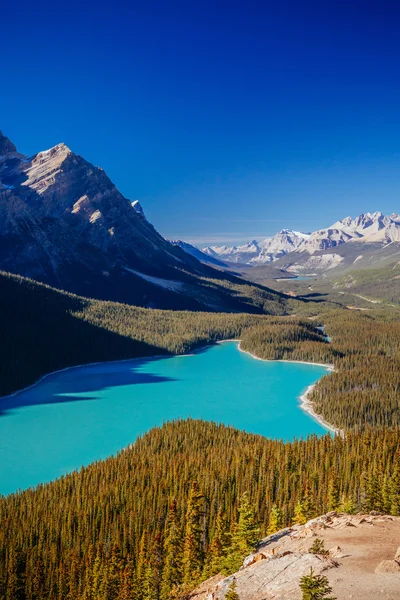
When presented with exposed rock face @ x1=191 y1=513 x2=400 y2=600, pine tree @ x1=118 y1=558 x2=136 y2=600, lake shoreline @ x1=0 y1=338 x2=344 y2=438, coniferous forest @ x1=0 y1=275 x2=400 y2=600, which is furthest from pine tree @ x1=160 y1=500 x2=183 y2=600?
lake shoreline @ x1=0 y1=338 x2=344 y2=438

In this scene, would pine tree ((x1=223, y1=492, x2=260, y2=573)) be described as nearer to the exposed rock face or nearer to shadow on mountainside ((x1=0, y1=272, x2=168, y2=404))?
the exposed rock face

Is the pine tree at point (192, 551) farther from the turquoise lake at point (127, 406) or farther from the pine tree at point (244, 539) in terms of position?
the turquoise lake at point (127, 406)

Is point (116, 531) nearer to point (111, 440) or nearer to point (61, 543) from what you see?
point (61, 543)

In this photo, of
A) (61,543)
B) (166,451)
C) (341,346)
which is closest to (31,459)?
(166,451)

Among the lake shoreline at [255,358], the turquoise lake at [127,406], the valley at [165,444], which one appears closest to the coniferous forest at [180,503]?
the valley at [165,444]

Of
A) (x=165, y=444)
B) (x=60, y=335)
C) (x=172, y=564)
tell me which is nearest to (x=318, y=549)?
(x=172, y=564)
